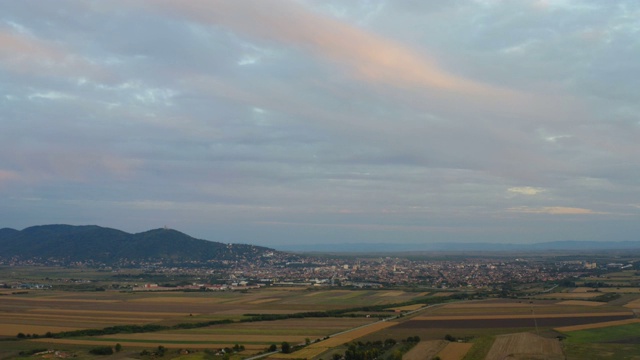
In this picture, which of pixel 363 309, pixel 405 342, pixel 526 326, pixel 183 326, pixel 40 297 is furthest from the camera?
pixel 40 297

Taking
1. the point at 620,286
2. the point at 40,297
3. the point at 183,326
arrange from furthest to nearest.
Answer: the point at 620,286 < the point at 40,297 < the point at 183,326

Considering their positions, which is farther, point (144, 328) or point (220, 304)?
point (220, 304)

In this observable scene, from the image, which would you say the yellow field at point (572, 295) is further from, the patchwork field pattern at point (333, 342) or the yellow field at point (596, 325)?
the patchwork field pattern at point (333, 342)

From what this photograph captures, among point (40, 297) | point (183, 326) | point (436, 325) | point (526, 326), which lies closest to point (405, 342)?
point (436, 325)

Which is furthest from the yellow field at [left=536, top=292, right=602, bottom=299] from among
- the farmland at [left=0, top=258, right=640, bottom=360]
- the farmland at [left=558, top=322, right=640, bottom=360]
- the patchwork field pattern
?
the patchwork field pattern

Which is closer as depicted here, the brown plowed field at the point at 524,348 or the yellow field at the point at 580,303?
the brown plowed field at the point at 524,348

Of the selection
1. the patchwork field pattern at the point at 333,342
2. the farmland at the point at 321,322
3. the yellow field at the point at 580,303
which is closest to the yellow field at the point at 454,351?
the farmland at the point at 321,322

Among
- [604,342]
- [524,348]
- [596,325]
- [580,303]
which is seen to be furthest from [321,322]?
[580,303]

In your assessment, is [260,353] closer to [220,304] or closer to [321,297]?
[220,304]
